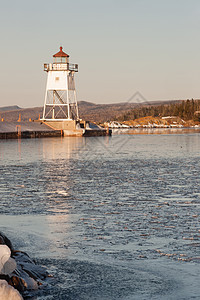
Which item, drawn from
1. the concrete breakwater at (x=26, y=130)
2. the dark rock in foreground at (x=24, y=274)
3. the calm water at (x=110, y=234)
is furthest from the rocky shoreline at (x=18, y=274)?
the concrete breakwater at (x=26, y=130)

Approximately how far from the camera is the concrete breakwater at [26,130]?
9862cm

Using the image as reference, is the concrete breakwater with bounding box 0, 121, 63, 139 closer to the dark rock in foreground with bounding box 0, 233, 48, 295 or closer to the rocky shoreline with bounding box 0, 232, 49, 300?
the dark rock in foreground with bounding box 0, 233, 48, 295


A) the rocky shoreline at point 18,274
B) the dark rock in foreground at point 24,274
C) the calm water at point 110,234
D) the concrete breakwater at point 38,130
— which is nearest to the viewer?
the rocky shoreline at point 18,274

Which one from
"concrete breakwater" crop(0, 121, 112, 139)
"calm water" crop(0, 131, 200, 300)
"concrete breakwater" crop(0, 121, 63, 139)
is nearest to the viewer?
"calm water" crop(0, 131, 200, 300)

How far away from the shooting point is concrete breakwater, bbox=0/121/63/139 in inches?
3883

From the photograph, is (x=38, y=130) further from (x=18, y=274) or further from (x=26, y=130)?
(x=18, y=274)

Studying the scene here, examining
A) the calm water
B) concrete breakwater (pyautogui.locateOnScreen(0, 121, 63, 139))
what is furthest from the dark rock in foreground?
concrete breakwater (pyautogui.locateOnScreen(0, 121, 63, 139))

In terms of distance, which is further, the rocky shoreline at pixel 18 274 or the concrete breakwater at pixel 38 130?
the concrete breakwater at pixel 38 130

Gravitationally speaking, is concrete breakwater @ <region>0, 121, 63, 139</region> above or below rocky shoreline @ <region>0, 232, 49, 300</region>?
above

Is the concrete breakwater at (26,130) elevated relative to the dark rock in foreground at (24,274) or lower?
elevated

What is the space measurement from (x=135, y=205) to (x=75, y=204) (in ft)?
6.98

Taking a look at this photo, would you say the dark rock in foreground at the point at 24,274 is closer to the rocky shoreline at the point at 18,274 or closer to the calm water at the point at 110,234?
the rocky shoreline at the point at 18,274

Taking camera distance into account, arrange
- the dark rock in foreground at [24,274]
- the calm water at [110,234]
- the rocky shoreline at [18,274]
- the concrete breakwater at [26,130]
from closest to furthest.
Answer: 1. the rocky shoreline at [18,274]
2. the dark rock in foreground at [24,274]
3. the calm water at [110,234]
4. the concrete breakwater at [26,130]

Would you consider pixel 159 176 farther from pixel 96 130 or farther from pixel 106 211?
pixel 96 130
